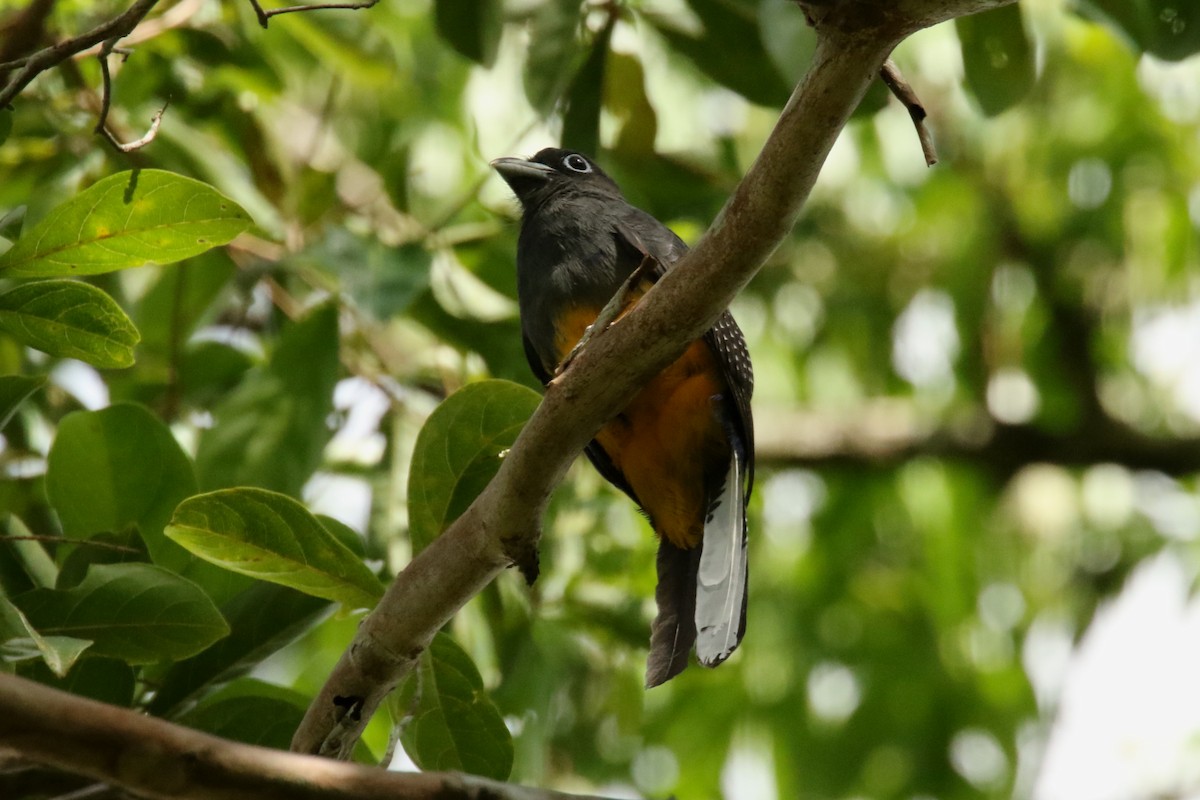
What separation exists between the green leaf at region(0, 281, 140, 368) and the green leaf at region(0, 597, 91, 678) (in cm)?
43

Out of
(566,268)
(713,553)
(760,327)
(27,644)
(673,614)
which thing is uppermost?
(27,644)

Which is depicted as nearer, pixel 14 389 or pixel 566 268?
pixel 14 389

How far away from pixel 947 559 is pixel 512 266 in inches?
126

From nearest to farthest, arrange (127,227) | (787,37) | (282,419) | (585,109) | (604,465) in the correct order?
(127,227) → (787,37) → (282,419) → (604,465) → (585,109)

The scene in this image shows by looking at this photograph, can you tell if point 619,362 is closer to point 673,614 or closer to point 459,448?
point 459,448

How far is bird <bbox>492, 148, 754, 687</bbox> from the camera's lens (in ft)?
10.3

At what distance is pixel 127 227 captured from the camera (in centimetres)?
224

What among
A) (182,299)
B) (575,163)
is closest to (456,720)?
Answer: (182,299)

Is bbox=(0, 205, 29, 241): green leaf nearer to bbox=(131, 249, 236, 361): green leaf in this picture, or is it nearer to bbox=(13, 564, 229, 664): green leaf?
bbox=(13, 564, 229, 664): green leaf

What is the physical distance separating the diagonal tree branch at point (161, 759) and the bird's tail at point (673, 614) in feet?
4.10

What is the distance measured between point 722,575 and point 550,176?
1.57 metres

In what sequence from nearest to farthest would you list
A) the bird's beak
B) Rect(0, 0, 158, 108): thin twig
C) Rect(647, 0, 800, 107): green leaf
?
1. Rect(0, 0, 158, 108): thin twig
2. Rect(647, 0, 800, 107): green leaf
3. the bird's beak

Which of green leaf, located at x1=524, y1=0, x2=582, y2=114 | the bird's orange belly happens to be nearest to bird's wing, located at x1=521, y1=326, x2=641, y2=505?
the bird's orange belly

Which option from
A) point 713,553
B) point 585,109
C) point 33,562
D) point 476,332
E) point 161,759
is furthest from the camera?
point 476,332
